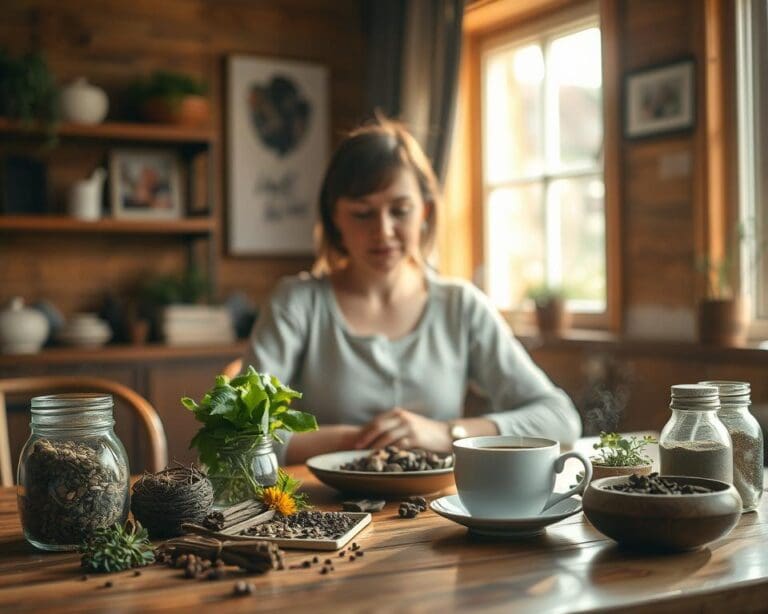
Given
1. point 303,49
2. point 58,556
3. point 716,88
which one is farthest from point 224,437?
point 303,49

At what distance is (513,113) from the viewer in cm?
397

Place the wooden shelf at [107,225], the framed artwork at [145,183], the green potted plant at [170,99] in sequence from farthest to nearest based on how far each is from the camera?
the framed artwork at [145,183] < the green potted plant at [170,99] < the wooden shelf at [107,225]

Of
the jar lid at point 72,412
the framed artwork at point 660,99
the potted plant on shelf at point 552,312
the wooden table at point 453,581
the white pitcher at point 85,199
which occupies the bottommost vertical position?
the wooden table at point 453,581

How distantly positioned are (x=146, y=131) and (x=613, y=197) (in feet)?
6.31

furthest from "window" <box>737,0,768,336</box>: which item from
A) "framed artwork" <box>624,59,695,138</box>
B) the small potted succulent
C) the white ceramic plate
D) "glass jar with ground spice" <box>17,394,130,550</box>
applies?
"glass jar with ground spice" <box>17,394,130,550</box>

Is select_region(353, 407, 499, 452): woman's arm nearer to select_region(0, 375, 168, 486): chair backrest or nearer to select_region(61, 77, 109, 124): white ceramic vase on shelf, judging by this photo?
select_region(0, 375, 168, 486): chair backrest

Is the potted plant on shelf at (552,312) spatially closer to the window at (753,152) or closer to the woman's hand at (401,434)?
the window at (753,152)

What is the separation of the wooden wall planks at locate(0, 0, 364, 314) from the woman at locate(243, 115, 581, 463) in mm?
2127

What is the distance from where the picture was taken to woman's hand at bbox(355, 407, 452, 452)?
1.59 m

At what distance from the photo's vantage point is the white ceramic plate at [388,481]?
1293 millimetres

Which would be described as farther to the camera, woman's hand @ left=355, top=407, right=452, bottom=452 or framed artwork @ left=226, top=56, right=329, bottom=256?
framed artwork @ left=226, top=56, right=329, bottom=256

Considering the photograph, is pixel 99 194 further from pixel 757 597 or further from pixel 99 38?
pixel 757 597

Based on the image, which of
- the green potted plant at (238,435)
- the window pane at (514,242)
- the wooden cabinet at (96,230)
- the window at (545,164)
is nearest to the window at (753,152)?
the window at (545,164)

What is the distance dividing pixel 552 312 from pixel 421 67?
48.0 inches
